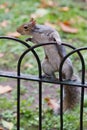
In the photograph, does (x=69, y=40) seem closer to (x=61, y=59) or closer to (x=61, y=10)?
(x=61, y=10)

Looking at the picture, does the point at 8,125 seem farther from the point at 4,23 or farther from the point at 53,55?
the point at 4,23

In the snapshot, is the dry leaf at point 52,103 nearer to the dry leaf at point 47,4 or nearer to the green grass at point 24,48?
the green grass at point 24,48

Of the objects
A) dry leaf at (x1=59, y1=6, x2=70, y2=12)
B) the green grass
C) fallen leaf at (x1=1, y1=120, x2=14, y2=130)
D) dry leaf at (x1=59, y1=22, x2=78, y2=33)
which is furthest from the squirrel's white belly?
dry leaf at (x1=59, y1=6, x2=70, y2=12)

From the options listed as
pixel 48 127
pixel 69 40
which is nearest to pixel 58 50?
pixel 48 127

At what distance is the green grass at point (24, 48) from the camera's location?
11.0ft

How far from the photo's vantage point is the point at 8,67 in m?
4.45


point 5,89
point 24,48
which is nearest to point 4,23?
point 24,48

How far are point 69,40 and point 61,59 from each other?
2.34 metres

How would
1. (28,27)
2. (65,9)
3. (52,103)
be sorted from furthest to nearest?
1. (65,9)
2. (52,103)
3. (28,27)

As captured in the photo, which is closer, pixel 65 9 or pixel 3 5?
pixel 65 9

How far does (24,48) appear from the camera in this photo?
4762mm

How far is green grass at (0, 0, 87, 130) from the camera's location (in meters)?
3.36

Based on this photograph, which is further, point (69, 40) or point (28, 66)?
point (69, 40)

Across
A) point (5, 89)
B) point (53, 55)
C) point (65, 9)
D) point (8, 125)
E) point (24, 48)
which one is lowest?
point (8, 125)
